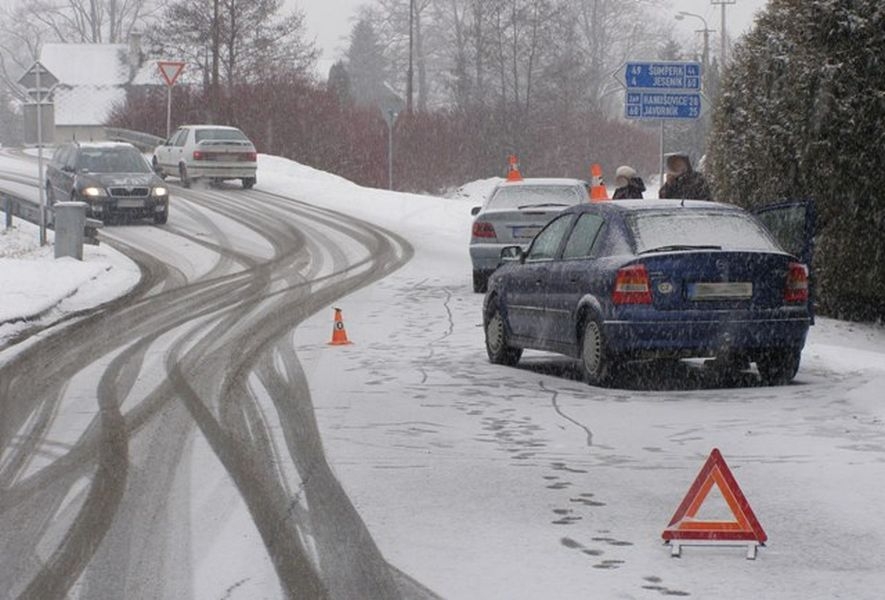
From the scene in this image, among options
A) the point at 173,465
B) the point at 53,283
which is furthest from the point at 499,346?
the point at 53,283

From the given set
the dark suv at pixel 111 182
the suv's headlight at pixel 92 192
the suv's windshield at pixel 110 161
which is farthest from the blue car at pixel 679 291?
the suv's windshield at pixel 110 161

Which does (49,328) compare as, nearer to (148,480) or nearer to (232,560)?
(148,480)

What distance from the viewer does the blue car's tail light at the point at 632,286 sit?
12.5 m

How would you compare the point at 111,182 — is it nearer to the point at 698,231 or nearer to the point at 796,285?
the point at 698,231

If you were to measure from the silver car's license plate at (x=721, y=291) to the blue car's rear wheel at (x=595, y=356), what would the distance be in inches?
31.9

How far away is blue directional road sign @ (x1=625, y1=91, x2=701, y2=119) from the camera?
73.5 feet

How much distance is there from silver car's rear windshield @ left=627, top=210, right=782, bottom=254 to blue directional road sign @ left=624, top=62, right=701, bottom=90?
30.7 ft

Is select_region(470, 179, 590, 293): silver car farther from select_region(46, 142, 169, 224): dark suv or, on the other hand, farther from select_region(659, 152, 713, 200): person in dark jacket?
select_region(46, 142, 169, 224): dark suv

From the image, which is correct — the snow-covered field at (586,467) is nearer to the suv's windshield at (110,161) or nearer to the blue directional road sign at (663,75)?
the blue directional road sign at (663,75)

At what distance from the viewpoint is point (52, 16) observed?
108m

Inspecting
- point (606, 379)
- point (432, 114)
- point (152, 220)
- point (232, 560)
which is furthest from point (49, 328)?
point (432, 114)

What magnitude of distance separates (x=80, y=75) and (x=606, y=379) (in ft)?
269

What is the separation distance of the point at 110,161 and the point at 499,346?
19.6m

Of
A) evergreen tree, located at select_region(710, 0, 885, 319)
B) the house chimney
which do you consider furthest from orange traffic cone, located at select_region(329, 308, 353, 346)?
the house chimney
